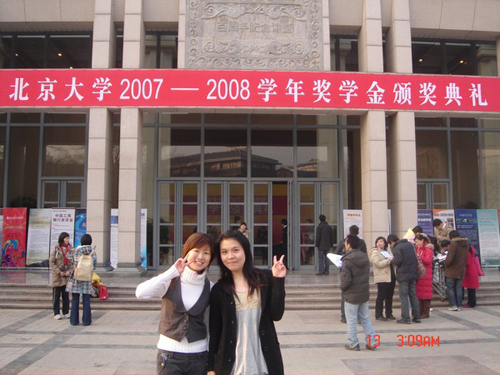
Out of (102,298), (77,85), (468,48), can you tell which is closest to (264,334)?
(102,298)

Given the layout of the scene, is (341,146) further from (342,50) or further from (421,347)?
(421,347)

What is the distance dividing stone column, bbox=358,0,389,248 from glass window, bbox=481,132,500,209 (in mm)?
5130

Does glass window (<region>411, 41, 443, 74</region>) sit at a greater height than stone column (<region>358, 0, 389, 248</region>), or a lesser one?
greater

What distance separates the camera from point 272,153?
14.2 meters

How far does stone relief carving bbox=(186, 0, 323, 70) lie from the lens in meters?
11.9

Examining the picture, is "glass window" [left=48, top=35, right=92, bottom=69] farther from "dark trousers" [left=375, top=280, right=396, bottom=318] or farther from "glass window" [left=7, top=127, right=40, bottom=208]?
"dark trousers" [left=375, top=280, right=396, bottom=318]

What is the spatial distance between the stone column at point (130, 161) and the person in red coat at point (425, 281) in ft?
22.2

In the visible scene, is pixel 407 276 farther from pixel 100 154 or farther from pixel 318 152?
pixel 100 154

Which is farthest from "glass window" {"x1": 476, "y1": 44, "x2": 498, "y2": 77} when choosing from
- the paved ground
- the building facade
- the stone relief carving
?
the paved ground

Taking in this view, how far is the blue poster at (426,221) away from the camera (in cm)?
1302

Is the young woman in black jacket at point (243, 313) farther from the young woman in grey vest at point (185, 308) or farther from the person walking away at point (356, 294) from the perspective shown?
the person walking away at point (356, 294)

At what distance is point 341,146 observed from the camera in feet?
46.4

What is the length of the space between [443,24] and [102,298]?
1157 centimetres

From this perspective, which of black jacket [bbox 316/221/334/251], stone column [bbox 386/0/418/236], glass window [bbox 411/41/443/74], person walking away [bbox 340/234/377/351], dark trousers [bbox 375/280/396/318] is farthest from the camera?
glass window [bbox 411/41/443/74]
